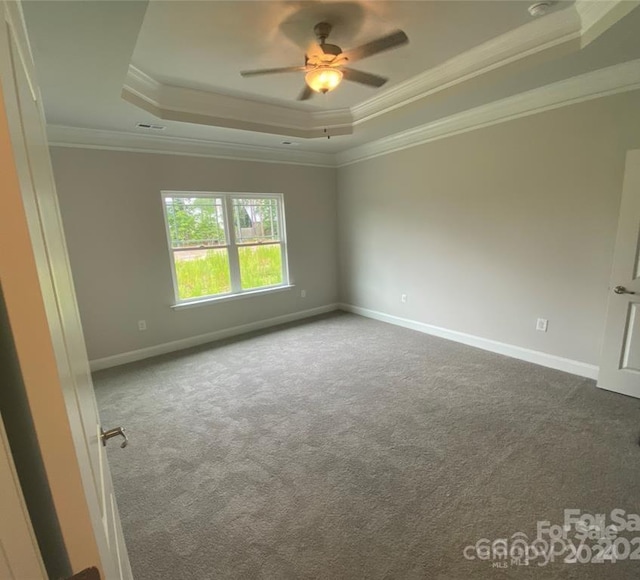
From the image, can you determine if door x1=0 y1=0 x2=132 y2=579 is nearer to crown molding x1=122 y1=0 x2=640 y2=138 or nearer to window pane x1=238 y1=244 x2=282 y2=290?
crown molding x1=122 y1=0 x2=640 y2=138

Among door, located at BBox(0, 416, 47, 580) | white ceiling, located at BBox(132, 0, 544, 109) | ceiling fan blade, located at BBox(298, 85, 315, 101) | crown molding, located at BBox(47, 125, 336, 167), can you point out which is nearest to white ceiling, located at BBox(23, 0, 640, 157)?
white ceiling, located at BBox(132, 0, 544, 109)

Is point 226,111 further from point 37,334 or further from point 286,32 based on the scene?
point 37,334

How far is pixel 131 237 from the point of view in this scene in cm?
388

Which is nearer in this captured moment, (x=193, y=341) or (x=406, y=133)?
(x=406, y=133)

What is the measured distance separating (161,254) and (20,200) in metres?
4.03

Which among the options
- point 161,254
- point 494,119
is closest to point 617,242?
point 494,119

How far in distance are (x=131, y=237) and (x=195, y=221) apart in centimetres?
80

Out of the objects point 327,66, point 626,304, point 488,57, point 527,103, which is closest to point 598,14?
point 488,57

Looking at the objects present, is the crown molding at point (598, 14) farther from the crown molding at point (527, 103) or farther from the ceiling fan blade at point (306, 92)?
the ceiling fan blade at point (306, 92)

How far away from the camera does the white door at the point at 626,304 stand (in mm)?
2586

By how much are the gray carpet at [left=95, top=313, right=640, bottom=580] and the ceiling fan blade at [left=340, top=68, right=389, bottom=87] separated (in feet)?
8.57

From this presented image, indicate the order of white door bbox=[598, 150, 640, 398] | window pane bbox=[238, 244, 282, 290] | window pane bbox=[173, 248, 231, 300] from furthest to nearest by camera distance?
window pane bbox=[238, 244, 282, 290] < window pane bbox=[173, 248, 231, 300] < white door bbox=[598, 150, 640, 398]

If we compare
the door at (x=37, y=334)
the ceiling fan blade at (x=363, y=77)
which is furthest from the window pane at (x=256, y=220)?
the door at (x=37, y=334)

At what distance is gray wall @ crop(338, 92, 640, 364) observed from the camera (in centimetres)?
293
